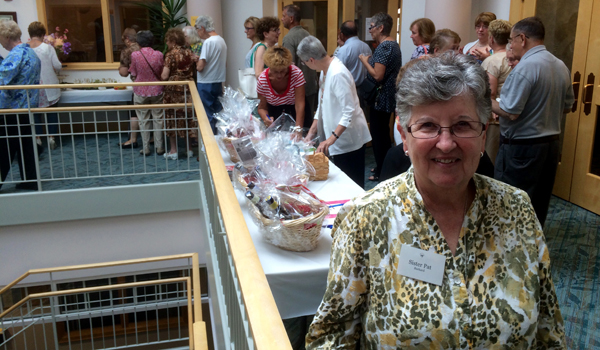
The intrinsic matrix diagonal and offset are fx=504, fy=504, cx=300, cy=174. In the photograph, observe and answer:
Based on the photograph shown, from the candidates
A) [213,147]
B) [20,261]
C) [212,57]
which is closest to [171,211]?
[20,261]

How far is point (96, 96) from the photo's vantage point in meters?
7.73

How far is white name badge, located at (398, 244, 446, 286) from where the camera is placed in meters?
1.25

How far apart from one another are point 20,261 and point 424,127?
5313 millimetres

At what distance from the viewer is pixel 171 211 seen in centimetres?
557

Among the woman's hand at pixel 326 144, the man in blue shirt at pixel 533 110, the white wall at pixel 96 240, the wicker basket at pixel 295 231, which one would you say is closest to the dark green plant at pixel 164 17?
the white wall at pixel 96 240

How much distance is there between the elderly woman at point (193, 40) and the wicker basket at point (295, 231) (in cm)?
495

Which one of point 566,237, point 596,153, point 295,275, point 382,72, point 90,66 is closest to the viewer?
point 295,275

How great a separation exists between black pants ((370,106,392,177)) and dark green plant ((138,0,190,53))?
4102 mm

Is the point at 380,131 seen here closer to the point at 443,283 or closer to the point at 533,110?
the point at 533,110

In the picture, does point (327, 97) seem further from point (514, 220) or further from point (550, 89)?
point (514, 220)

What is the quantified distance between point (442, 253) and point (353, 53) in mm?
4524

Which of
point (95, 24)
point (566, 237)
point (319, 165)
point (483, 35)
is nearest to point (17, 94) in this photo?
point (319, 165)

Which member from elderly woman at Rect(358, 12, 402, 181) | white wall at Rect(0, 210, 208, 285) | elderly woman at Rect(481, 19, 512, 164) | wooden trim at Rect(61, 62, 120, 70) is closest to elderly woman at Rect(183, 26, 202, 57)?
white wall at Rect(0, 210, 208, 285)

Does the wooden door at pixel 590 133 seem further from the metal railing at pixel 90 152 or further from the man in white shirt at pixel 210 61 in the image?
the man in white shirt at pixel 210 61
